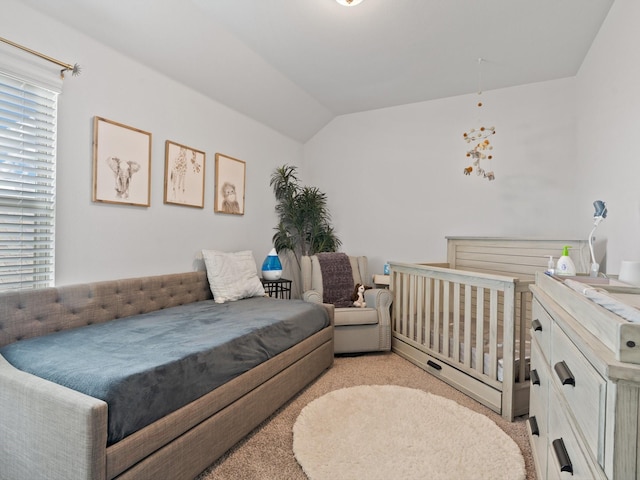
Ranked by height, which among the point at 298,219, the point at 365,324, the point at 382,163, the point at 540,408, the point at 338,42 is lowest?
the point at 365,324

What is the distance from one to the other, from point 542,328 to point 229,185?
9.43 feet

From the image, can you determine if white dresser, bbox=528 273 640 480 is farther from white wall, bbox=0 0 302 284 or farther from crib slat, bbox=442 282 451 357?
white wall, bbox=0 0 302 284

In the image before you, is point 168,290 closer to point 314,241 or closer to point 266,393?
point 266,393

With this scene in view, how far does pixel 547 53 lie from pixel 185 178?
11.0 feet

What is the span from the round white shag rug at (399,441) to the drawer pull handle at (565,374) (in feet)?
2.76

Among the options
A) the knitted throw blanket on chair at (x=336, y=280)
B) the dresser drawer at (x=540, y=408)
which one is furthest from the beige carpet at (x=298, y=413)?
→ the knitted throw blanket on chair at (x=336, y=280)

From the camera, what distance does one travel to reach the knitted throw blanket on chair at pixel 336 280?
3.29 meters

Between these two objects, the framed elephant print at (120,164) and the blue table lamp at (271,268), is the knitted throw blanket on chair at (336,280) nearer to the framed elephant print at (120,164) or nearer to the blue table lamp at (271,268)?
the blue table lamp at (271,268)

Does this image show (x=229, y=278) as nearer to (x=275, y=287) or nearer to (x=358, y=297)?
(x=275, y=287)

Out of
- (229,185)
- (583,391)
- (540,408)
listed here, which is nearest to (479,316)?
(540,408)

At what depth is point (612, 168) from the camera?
7.23 ft

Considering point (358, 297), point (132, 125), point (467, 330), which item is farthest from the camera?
point (358, 297)

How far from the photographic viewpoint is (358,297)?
3273mm

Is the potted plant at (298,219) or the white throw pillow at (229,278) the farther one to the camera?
the potted plant at (298,219)
